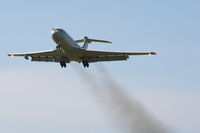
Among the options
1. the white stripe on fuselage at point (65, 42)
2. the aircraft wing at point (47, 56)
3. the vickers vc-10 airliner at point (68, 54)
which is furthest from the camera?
the aircraft wing at point (47, 56)

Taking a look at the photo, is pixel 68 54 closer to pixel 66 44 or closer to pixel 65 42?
pixel 66 44

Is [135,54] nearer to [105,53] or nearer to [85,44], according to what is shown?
[105,53]

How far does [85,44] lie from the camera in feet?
446

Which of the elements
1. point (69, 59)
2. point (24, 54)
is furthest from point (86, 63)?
point (24, 54)

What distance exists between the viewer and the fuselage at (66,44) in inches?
4656

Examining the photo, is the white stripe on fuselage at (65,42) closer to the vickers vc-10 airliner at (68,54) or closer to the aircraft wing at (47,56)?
the vickers vc-10 airliner at (68,54)

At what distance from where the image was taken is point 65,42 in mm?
118875

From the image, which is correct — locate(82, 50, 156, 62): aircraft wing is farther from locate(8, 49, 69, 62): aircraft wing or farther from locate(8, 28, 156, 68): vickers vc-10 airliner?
locate(8, 49, 69, 62): aircraft wing

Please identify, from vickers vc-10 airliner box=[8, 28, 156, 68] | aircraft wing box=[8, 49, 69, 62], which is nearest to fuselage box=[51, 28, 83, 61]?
vickers vc-10 airliner box=[8, 28, 156, 68]

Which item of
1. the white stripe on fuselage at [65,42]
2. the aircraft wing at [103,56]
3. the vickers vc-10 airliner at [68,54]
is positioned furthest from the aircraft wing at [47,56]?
the aircraft wing at [103,56]

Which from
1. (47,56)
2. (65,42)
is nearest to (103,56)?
(65,42)

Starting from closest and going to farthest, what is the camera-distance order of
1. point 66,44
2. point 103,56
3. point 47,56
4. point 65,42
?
point 65,42
point 66,44
point 103,56
point 47,56

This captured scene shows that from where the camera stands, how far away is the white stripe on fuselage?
388ft

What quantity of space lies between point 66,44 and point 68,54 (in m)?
2.75
